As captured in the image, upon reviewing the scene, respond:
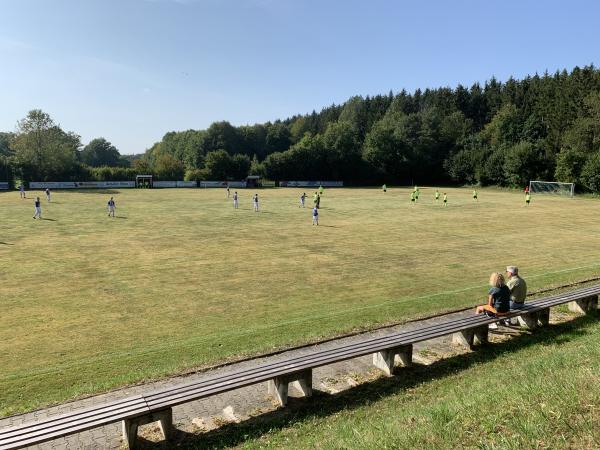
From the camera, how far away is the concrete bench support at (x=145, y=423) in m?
6.60

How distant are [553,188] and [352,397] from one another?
71855mm

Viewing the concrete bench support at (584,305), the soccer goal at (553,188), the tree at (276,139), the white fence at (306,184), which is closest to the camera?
the concrete bench support at (584,305)

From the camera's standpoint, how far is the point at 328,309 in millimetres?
14086

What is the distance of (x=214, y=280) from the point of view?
57.6 ft

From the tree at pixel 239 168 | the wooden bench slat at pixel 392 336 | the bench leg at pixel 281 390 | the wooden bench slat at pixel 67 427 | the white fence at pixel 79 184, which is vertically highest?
the tree at pixel 239 168

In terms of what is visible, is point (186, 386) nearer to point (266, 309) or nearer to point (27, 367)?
point (27, 367)

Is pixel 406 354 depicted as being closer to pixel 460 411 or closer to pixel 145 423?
pixel 460 411

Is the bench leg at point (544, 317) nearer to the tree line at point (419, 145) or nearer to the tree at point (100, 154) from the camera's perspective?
the tree line at point (419, 145)

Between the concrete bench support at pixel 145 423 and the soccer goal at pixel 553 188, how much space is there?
7136 centimetres

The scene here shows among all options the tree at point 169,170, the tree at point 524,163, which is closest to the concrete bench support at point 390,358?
the tree at point 524,163

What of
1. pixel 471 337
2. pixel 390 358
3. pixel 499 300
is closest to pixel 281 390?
pixel 390 358

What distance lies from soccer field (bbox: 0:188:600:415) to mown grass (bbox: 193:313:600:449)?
9.64ft

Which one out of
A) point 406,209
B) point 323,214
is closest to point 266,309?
point 323,214

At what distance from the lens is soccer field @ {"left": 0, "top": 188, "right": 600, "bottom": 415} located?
1049 cm
